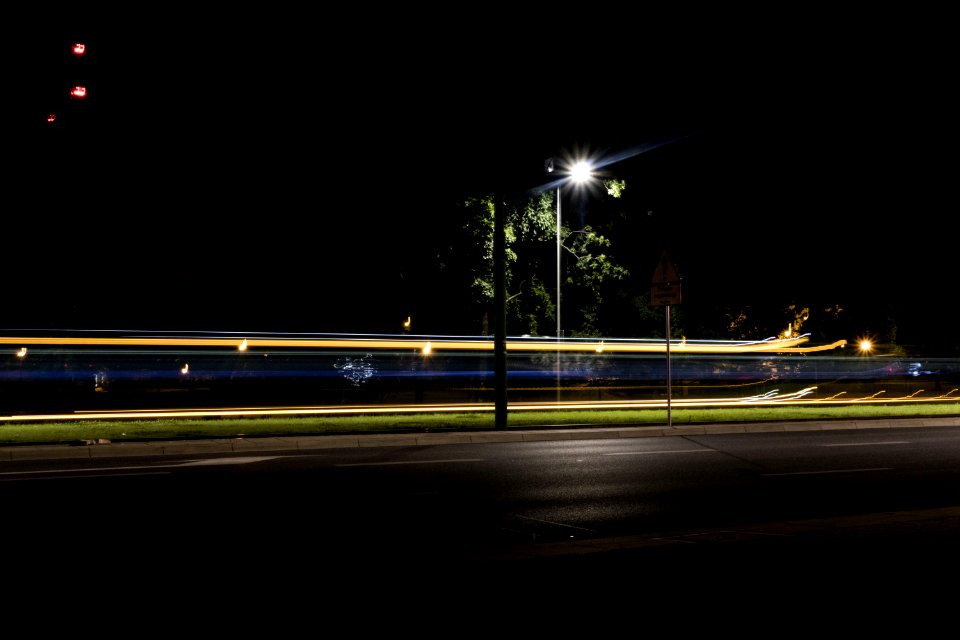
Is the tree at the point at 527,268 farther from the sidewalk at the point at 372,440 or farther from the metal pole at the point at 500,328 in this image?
the sidewalk at the point at 372,440

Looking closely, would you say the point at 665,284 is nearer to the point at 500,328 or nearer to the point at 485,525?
the point at 500,328

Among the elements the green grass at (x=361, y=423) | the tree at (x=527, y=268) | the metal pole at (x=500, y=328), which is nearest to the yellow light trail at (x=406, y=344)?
the tree at (x=527, y=268)

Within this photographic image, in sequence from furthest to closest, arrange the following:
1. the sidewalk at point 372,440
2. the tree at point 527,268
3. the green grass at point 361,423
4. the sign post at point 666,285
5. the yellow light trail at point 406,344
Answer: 1. the tree at point 527,268
2. the yellow light trail at point 406,344
3. the sign post at point 666,285
4. the green grass at point 361,423
5. the sidewalk at point 372,440

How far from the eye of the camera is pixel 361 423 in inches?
816

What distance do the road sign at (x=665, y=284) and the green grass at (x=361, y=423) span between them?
9.57 feet

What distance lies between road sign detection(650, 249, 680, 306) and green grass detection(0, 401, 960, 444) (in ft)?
9.57

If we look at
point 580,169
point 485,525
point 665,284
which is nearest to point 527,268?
point 580,169

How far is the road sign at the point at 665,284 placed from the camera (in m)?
18.9

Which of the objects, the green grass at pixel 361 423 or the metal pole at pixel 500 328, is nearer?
the green grass at pixel 361 423

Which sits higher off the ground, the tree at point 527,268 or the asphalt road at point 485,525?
the tree at point 527,268

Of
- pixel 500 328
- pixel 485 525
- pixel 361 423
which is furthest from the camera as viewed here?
pixel 361 423

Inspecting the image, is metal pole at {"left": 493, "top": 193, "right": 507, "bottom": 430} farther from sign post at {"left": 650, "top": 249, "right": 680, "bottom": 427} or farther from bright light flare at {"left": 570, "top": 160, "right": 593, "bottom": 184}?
sign post at {"left": 650, "top": 249, "right": 680, "bottom": 427}

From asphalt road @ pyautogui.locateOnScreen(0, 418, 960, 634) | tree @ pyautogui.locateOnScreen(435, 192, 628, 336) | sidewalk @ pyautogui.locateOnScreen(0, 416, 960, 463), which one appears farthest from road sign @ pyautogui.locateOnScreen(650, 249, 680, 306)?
tree @ pyautogui.locateOnScreen(435, 192, 628, 336)

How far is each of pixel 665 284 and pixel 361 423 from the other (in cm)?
696
